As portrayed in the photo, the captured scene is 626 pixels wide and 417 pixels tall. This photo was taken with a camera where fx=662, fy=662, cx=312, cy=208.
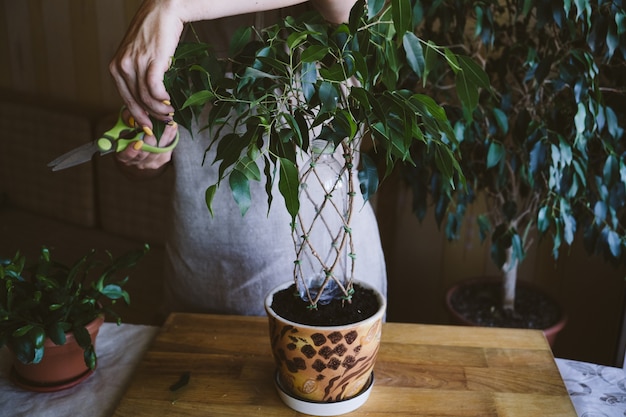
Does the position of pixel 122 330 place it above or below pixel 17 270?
below

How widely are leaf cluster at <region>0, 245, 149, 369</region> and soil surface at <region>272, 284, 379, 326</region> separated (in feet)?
0.99

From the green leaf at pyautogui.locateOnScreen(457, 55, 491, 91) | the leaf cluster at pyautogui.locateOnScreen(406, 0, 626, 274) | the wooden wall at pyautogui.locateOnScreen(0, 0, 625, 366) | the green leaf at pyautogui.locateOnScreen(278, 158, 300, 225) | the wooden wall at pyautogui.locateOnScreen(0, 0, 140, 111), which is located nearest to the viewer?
the green leaf at pyautogui.locateOnScreen(278, 158, 300, 225)

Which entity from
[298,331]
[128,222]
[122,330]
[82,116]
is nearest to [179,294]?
[122,330]

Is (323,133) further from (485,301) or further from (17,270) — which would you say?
(485,301)

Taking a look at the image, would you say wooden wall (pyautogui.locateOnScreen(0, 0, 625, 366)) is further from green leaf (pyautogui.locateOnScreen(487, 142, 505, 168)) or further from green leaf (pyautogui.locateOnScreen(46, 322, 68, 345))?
green leaf (pyautogui.locateOnScreen(46, 322, 68, 345))

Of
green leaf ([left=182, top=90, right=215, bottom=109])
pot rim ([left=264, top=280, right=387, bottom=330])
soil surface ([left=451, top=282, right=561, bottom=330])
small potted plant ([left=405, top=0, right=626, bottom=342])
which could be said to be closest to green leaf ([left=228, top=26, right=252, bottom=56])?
green leaf ([left=182, top=90, right=215, bottom=109])

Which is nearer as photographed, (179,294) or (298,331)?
(298,331)

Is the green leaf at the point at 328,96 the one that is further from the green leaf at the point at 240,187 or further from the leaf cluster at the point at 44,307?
the leaf cluster at the point at 44,307

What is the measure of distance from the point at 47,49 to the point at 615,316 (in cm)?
243

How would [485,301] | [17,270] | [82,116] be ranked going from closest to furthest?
[17,270] → [485,301] → [82,116]

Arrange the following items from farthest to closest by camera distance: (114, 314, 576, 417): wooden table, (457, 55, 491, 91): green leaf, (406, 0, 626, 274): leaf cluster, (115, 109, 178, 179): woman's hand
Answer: (406, 0, 626, 274): leaf cluster
(115, 109, 178, 179): woman's hand
(114, 314, 576, 417): wooden table
(457, 55, 491, 91): green leaf

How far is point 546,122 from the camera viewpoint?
5.09ft

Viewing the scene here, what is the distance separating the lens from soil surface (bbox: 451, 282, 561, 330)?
1.87m

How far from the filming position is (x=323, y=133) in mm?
790
